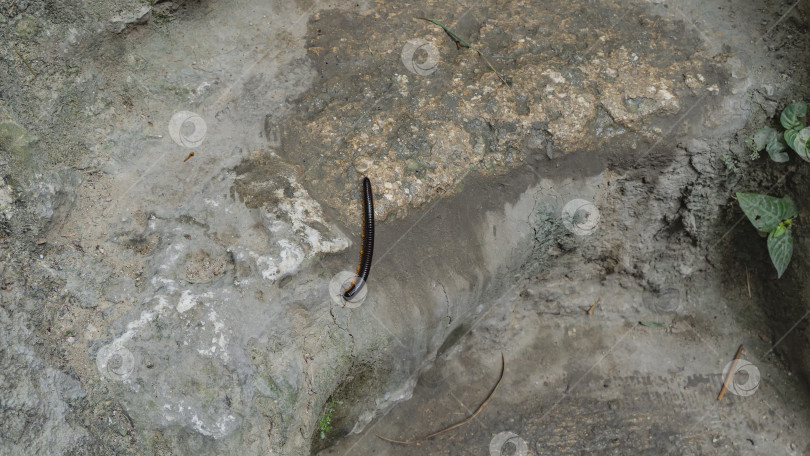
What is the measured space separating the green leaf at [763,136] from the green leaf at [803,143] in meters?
0.15

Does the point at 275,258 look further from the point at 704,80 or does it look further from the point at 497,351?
the point at 704,80

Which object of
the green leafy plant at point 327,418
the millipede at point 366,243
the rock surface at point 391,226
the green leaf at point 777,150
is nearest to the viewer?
the rock surface at point 391,226

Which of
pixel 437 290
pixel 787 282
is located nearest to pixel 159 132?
pixel 437 290

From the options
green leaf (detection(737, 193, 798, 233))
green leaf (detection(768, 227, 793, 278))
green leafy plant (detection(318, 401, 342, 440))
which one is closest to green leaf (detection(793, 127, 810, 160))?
green leaf (detection(737, 193, 798, 233))

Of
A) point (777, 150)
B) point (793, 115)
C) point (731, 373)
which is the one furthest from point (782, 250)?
point (731, 373)

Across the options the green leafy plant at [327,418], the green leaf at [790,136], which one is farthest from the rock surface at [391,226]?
the green leaf at [790,136]

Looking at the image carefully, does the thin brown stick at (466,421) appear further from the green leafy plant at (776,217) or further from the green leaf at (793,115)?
the green leaf at (793,115)

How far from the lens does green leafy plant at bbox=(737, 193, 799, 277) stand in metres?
3.61

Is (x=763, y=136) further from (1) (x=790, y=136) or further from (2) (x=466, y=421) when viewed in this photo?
(2) (x=466, y=421)

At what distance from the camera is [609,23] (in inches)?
145

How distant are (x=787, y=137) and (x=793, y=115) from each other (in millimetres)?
137

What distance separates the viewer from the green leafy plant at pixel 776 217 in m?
3.61

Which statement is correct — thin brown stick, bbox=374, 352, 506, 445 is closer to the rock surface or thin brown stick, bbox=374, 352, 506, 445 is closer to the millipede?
the rock surface

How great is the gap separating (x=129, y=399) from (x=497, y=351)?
2.68 m
